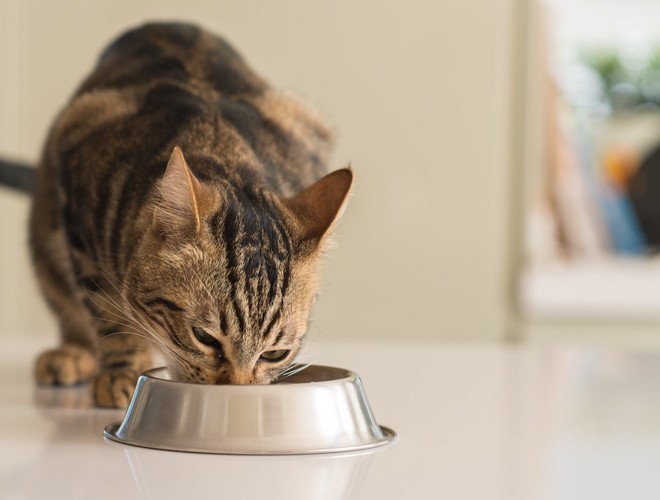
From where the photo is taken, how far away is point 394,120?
145 inches

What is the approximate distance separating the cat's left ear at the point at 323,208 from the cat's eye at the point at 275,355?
0.42 feet

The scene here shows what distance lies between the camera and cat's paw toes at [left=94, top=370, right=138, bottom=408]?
1.12m

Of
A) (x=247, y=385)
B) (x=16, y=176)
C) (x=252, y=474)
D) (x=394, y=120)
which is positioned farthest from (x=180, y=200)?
(x=394, y=120)

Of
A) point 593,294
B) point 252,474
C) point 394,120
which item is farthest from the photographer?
point 394,120

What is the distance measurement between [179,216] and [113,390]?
0.83 ft

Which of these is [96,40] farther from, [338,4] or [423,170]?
[423,170]

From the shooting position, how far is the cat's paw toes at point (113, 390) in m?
1.12

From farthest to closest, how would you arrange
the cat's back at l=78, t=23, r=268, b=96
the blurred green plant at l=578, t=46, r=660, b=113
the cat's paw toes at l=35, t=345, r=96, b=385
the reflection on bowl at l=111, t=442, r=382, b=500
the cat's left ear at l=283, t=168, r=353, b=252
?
the blurred green plant at l=578, t=46, r=660, b=113, the cat's back at l=78, t=23, r=268, b=96, the cat's paw toes at l=35, t=345, r=96, b=385, the cat's left ear at l=283, t=168, r=353, b=252, the reflection on bowl at l=111, t=442, r=382, b=500

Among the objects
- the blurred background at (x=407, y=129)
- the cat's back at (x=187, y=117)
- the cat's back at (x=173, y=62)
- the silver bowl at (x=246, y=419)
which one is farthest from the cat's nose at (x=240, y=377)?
the blurred background at (x=407, y=129)

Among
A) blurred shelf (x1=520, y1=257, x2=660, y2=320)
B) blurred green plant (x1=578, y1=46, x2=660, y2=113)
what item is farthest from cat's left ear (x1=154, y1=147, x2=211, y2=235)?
blurred green plant (x1=578, y1=46, x2=660, y2=113)

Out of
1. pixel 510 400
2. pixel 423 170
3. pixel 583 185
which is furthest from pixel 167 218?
pixel 583 185

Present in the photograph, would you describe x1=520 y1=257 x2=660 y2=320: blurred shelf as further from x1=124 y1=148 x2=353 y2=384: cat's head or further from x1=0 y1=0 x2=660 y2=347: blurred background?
x1=124 y1=148 x2=353 y2=384: cat's head

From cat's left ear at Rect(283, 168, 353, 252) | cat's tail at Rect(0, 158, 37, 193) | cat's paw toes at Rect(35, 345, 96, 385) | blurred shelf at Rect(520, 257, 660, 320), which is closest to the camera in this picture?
cat's left ear at Rect(283, 168, 353, 252)

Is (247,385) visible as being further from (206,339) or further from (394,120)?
(394,120)
